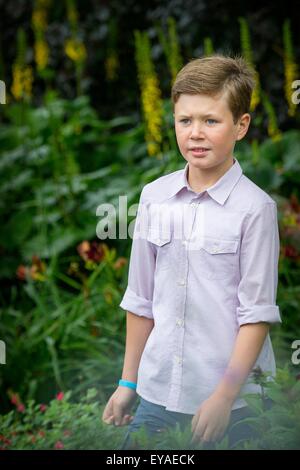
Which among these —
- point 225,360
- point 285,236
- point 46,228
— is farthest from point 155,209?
point 46,228

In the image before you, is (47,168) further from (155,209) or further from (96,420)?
(155,209)

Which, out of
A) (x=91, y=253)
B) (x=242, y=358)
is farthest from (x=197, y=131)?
(x=91, y=253)

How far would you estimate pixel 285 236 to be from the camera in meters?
3.52

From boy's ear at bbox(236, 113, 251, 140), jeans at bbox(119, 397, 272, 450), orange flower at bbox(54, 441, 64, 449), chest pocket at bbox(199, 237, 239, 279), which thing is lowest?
orange flower at bbox(54, 441, 64, 449)

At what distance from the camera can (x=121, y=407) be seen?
6.50 feet

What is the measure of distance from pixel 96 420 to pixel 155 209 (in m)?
0.89

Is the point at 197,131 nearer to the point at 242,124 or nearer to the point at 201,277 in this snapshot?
the point at 242,124

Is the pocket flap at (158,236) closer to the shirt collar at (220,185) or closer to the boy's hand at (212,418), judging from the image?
the shirt collar at (220,185)

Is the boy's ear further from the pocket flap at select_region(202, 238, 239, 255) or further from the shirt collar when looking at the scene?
the pocket flap at select_region(202, 238, 239, 255)

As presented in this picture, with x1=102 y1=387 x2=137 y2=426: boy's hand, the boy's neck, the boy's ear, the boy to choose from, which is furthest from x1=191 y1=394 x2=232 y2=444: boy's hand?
the boy's ear

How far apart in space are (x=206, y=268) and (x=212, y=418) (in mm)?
325

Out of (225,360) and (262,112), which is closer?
(225,360)

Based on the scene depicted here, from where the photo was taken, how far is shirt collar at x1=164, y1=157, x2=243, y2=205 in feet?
5.97

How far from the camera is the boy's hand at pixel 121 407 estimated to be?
198 cm
